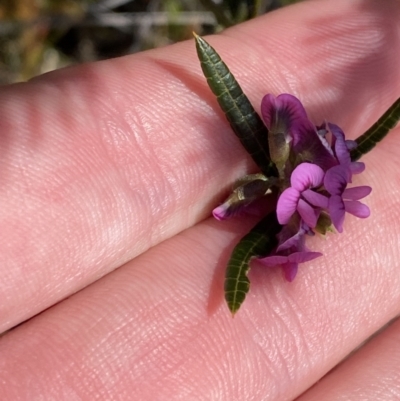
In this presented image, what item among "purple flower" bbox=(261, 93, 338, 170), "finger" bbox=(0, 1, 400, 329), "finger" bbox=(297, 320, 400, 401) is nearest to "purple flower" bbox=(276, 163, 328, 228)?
"purple flower" bbox=(261, 93, 338, 170)

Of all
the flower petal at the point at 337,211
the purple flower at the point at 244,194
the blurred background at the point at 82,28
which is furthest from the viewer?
the blurred background at the point at 82,28

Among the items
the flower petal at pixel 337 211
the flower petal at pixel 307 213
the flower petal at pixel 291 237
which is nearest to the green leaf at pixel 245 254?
the flower petal at pixel 291 237

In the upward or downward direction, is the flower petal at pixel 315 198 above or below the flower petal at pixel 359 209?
above

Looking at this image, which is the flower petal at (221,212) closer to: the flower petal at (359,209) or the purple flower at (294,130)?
the purple flower at (294,130)

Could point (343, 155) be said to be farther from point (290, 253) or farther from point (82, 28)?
point (82, 28)

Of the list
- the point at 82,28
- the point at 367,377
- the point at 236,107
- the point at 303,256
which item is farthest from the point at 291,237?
the point at 82,28

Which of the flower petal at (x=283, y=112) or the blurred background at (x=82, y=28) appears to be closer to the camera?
the flower petal at (x=283, y=112)
